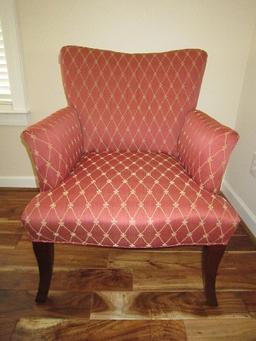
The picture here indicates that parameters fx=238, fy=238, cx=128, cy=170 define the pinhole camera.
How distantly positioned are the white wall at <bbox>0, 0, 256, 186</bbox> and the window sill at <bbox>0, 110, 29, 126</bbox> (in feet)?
0.41

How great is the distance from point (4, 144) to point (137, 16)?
3.85 ft

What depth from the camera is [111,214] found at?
2.41ft

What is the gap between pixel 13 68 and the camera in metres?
1.43

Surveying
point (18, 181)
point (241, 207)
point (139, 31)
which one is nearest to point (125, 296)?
point (241, 207)

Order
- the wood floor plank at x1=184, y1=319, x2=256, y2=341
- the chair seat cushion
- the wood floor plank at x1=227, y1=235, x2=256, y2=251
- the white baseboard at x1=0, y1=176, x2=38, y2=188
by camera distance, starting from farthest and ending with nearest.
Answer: the white baseboard at x1=0, y1=176, x2=38, y2=188 < the wood floor plank at x1=227, y1=235, x2=256, y2=251 < the wood floor plank at x1=184, y1=319, x2=256, y2=341 < the chair seat cushion


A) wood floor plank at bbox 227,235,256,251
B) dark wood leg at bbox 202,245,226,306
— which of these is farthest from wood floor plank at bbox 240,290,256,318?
wood floor plank at bbox 227,235,256,251

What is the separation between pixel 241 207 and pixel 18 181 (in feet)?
5.02

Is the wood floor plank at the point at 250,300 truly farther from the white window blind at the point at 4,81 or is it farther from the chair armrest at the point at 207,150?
the white window blind at the point at 4,81

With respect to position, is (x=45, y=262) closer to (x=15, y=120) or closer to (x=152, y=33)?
(x=15, y=120)

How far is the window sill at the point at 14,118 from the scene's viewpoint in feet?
4.99

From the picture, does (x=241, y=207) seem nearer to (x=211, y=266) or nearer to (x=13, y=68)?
(x=211, y=266)

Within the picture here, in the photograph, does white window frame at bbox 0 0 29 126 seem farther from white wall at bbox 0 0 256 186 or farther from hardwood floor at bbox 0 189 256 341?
hardwood floor at bbox 0 189 256 341

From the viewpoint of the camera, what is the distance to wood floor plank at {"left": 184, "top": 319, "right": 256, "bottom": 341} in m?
0.83

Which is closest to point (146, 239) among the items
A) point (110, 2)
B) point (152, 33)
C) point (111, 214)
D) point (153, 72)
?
point (111, 214)
